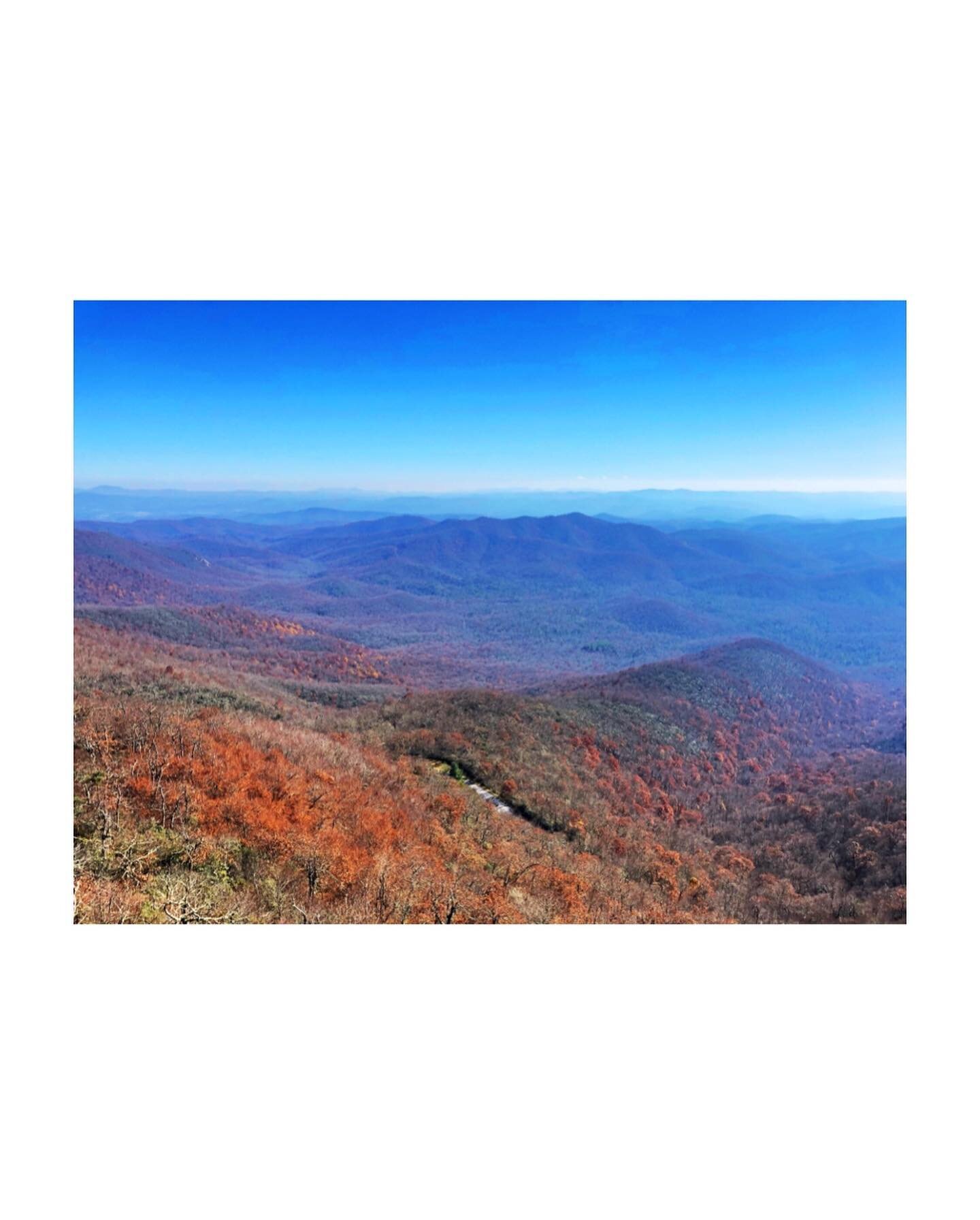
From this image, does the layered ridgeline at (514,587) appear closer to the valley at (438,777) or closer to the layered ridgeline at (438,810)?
the valley at (438,777)

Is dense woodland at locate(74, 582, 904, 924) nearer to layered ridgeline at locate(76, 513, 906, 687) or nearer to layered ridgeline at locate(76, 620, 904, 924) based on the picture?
layered ridgeline at locate(76, 620, 904, 924)

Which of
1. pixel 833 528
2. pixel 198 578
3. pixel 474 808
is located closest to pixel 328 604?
pixel 198 578

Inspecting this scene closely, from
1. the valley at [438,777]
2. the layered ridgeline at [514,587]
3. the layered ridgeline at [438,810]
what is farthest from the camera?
the layered ridgeline at [514,587]

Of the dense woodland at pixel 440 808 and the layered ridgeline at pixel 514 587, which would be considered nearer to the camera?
the dense woodland at pixel 440 808

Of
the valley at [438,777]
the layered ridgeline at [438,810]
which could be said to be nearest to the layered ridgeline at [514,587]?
the valley at [438,777]

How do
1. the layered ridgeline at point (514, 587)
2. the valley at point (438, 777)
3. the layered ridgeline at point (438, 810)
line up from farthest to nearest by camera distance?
the layered ridgeline at point (514, 587), the valley at point (438, 777), the layered ridgeline at point (438, 810)

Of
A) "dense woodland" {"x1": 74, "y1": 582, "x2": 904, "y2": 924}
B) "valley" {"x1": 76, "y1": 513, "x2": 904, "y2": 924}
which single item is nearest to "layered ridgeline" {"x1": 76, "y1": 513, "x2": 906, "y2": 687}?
"valley" {"x1": 76, "y1": 513, "x2": 904, "y2": 924}

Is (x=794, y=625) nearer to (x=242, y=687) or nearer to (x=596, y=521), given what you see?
(x=596, y=521)

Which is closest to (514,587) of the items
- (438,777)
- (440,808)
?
(438,777)

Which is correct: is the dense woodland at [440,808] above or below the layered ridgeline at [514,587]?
below

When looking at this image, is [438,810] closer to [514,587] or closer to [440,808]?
[440,808]
